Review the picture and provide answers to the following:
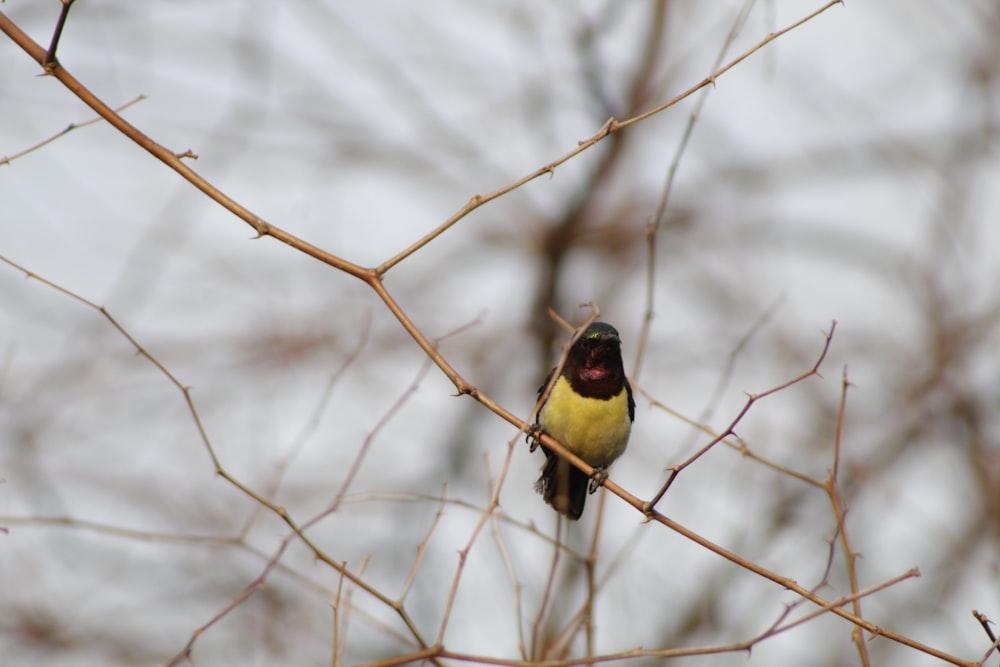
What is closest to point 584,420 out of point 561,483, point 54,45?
point 561,483

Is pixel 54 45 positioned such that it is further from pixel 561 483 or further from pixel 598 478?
pixel 561 483

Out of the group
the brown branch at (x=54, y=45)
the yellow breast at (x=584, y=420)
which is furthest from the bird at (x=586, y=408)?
the brown branch at (x=54, y=45)

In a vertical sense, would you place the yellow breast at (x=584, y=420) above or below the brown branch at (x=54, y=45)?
above

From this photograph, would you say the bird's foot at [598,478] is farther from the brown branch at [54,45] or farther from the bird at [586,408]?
A: the brown branch at [54,45]

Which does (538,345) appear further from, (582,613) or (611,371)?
(582,613)

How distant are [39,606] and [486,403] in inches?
244

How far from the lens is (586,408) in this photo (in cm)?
539

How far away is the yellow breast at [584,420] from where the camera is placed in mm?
5395

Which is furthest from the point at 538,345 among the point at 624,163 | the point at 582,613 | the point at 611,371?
the point at 582,613

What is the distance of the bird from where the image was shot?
212 inches

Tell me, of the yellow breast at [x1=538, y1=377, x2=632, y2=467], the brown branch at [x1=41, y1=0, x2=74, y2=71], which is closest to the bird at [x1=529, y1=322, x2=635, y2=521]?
the yellow breast at [x1=538, y1=377, x2=632, y2=467]

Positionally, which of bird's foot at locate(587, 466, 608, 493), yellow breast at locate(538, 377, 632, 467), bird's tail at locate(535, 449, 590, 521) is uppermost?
yellow breast at locate(538, 377, 632, 467)

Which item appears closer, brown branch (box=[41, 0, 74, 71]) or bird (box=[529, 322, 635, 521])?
brown branch (box=[41, 0, 74, 71])

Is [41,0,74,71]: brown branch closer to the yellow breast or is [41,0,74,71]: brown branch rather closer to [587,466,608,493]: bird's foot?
[587,466,608,493]: bird's foot
